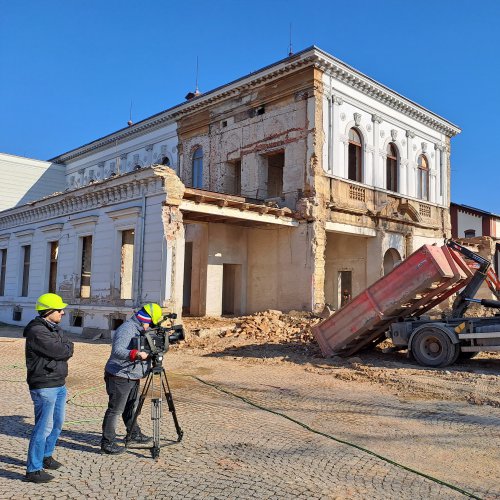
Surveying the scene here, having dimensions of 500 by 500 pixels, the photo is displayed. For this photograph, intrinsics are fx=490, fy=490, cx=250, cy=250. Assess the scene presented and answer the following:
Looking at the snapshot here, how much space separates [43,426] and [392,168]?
20920mm

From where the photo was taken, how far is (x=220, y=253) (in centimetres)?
2028

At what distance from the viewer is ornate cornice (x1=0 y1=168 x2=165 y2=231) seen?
1595 centimetres

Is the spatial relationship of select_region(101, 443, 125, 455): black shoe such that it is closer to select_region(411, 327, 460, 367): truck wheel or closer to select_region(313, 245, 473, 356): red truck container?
select_region(313, 245, 473, 356): red truck container

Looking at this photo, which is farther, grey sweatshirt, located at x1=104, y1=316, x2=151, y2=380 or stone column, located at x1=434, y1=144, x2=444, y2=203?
stone column, located at x1=434, y1=144, x2=444, y2=203

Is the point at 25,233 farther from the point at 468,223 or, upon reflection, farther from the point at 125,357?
the point at 468,223

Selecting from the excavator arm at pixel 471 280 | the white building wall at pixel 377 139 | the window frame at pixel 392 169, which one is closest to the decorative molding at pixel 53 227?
the white building wall at pixel 377 139

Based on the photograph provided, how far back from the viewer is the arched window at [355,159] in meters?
20.9

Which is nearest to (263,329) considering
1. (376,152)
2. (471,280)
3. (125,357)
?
(471,280)

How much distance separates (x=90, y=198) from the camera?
61.9 feet

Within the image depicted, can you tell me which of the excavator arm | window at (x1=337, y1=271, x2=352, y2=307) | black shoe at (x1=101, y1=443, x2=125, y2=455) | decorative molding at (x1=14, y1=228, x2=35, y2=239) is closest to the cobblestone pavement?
black shoe at (x1=101, y1=443, x2=125, y2=455)

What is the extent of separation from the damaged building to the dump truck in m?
6.31

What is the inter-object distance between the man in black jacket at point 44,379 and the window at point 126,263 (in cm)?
1244

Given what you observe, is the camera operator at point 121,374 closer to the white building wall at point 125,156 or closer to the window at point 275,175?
the window at point 275,175

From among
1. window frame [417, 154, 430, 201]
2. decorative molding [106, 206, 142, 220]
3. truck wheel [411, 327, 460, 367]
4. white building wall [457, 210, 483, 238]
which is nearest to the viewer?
truck wheel [411, 327, 460, 367]
